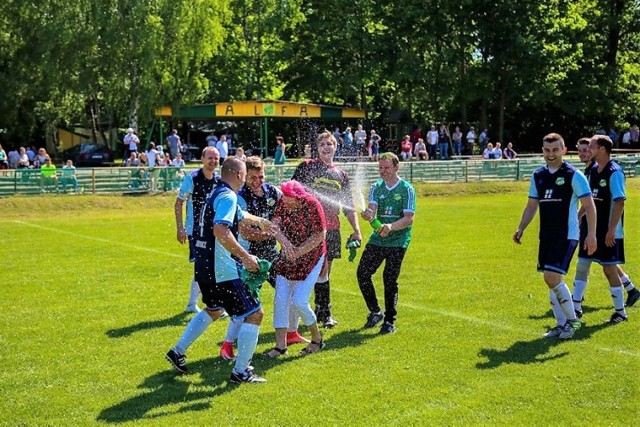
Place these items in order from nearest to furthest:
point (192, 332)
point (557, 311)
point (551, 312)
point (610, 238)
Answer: point (192, 332), point (557, 311), point (610, 238), point (551, 312)

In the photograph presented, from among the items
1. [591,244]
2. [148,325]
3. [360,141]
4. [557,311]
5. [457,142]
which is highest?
[360,141]

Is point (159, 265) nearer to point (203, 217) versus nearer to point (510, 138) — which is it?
point (203, 217)

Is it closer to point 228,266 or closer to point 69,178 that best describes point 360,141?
point 69,178

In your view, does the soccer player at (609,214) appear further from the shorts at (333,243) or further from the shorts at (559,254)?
the shorts at (333,243)

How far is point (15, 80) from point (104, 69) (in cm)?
447

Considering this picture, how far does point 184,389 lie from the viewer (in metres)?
7.23

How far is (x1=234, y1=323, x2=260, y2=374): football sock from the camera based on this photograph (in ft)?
23.8

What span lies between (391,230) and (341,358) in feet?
5.19

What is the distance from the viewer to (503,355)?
26.8 feet

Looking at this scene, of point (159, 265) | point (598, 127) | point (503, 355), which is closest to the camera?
point (503, 355)

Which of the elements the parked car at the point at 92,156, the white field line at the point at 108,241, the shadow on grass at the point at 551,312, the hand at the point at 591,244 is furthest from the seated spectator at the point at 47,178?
the hand at the point at 591,244

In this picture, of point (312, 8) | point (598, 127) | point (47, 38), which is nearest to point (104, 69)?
point (47, 38)

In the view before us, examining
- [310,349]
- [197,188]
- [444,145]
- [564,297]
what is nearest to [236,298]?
[310,349]

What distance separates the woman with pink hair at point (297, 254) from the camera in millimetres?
7984
